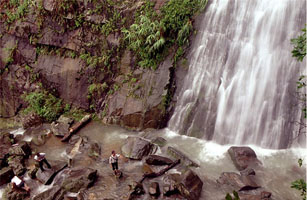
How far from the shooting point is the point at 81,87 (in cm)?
1534

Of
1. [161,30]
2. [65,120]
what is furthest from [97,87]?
[161,30]

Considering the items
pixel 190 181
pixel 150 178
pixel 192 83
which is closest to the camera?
pixel 190 181

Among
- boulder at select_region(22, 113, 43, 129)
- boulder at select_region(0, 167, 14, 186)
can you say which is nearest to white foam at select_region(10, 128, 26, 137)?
boulder at select_region(22, 113, 43, 129)

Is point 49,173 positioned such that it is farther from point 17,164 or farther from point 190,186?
point 190,186

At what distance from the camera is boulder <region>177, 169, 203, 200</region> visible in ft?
27.8

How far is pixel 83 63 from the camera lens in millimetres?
15172

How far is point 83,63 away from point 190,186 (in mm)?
10559

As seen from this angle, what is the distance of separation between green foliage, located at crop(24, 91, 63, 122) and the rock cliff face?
44 cm

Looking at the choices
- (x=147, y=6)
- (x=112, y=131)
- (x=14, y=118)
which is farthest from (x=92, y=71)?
(x=14, y=118)

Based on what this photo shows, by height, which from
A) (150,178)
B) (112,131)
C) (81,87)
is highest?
(81,87)

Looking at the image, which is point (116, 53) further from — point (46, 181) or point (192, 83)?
point (46, 181)

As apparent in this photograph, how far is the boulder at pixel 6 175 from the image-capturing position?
10188 mm

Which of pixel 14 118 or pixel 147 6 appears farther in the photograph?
pixel 14 118

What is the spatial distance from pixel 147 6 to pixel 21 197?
478 inches
